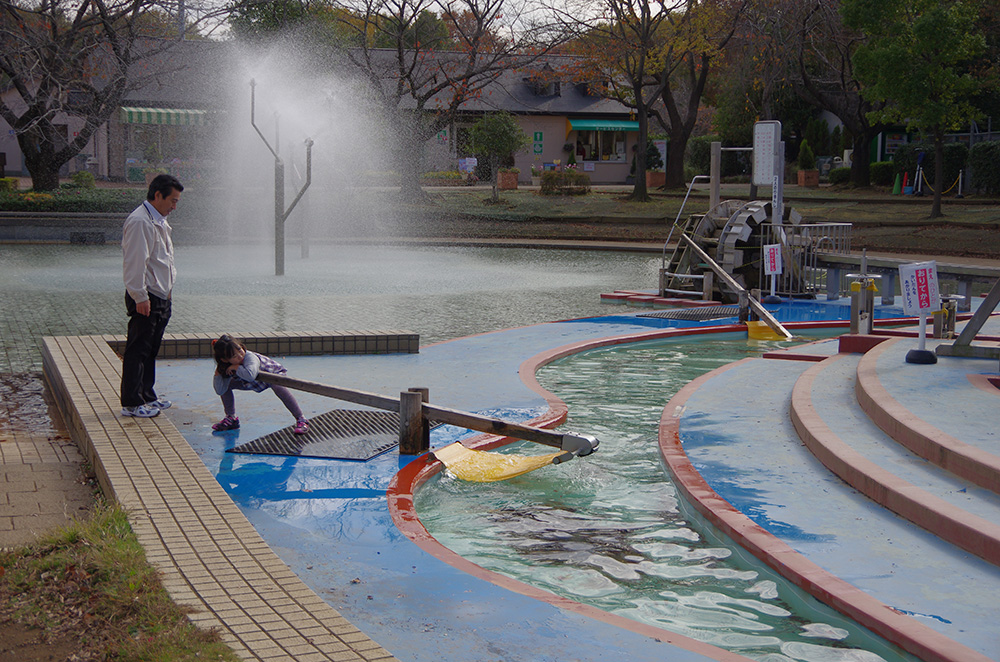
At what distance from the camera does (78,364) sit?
859 centimetres

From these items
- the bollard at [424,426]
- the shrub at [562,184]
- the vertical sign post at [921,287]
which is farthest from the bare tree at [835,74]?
the bollard at [424,426]

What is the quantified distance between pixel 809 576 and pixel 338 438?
3.65 meters

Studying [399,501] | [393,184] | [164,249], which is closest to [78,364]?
[164,249]

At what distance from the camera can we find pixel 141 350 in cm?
Result: 705

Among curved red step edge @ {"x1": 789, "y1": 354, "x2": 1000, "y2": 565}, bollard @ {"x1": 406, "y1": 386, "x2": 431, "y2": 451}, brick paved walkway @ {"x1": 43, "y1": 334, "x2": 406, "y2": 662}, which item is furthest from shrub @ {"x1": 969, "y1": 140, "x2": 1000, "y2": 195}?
brick paved walkway @ {"x1": 43, "y1": 334, "x2": 406, "y2": 662}

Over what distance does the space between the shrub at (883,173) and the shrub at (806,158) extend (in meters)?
3.64

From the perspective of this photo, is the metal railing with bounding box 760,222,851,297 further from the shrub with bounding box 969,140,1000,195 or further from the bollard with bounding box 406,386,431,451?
the shrub with bounding box 969,140,1000,195

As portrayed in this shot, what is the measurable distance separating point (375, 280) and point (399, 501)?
12.5m

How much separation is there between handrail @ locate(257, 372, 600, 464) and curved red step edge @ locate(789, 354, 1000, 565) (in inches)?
63.9

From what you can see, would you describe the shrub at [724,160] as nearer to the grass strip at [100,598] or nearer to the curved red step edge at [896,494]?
the curved red step edge at [896,494]

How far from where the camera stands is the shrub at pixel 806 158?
42.9m

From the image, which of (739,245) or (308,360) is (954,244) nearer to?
(739,245)

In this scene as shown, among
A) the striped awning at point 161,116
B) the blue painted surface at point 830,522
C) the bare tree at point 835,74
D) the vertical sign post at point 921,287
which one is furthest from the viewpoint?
the striped awning at point 161,116

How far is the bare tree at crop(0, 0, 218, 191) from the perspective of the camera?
2677 cm
